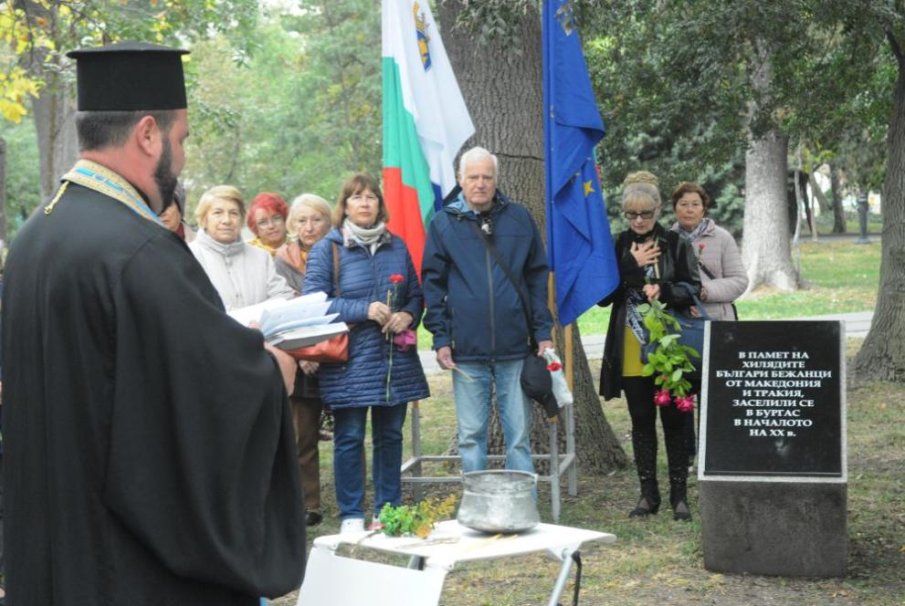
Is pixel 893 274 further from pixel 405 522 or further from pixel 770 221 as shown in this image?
pixel 770 221

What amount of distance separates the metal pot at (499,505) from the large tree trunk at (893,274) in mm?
9027

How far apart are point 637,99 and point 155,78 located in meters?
10.7

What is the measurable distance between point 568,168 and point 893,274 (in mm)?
6363

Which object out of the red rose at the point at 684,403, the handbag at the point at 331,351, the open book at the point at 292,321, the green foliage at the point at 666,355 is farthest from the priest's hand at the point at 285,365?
the red rose at the point at 684,403

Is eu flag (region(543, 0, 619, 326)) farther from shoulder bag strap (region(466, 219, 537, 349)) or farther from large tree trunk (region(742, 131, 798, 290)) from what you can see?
large tree trunk (region(742, 131, 798, 290))

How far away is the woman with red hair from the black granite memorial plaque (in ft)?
9.07

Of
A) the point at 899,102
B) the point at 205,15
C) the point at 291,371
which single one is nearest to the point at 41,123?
the point at 205,15

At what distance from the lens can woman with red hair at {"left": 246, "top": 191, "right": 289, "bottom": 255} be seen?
8031 millimetres

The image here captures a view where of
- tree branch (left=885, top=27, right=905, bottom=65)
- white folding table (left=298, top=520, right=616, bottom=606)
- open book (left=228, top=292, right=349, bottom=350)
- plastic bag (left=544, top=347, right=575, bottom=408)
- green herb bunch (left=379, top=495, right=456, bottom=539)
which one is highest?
tree branch (left=885, top=27, right=905, bottom=65)

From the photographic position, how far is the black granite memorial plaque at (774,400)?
6.48 meters

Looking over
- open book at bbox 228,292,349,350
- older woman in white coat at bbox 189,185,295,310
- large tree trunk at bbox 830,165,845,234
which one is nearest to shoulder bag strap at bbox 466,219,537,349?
older woman in white coat at bbox 189,185,295,310

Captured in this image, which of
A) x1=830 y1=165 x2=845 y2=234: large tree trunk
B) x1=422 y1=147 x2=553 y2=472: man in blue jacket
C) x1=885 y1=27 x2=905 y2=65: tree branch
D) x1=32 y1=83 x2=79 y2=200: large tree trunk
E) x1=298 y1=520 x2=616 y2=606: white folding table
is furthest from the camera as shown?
x1=830 y1=165 x2=845 y2=234: large tree trunk

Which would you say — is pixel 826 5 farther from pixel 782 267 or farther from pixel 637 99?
pixel 782 267

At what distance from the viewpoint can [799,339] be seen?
6688 millimetres
